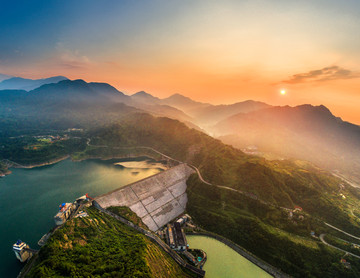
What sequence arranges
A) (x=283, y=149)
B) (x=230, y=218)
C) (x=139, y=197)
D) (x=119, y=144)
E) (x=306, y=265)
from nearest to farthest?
1. (x=306, y=265)
2. (x=230, y=218)
3. (x=139, y=197)
4. (x=119, y=144)
5. (x=283, y=149)

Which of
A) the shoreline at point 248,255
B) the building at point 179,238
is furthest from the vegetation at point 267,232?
the building at point 179,238

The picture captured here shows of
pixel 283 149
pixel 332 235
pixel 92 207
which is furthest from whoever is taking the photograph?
pixel 283 149

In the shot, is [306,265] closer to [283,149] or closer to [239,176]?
[239,176]

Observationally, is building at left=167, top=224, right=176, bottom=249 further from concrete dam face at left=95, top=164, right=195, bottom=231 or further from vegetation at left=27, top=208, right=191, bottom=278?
vegetation at left=27, top=208, right=191, bottom=278

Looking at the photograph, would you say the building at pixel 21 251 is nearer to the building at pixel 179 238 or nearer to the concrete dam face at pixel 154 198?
the concrete dam face at pixel 154 198

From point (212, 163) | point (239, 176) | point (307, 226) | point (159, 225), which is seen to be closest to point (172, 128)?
point (212, 163)

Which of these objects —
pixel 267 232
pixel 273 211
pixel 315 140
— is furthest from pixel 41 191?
pixel 315 140
